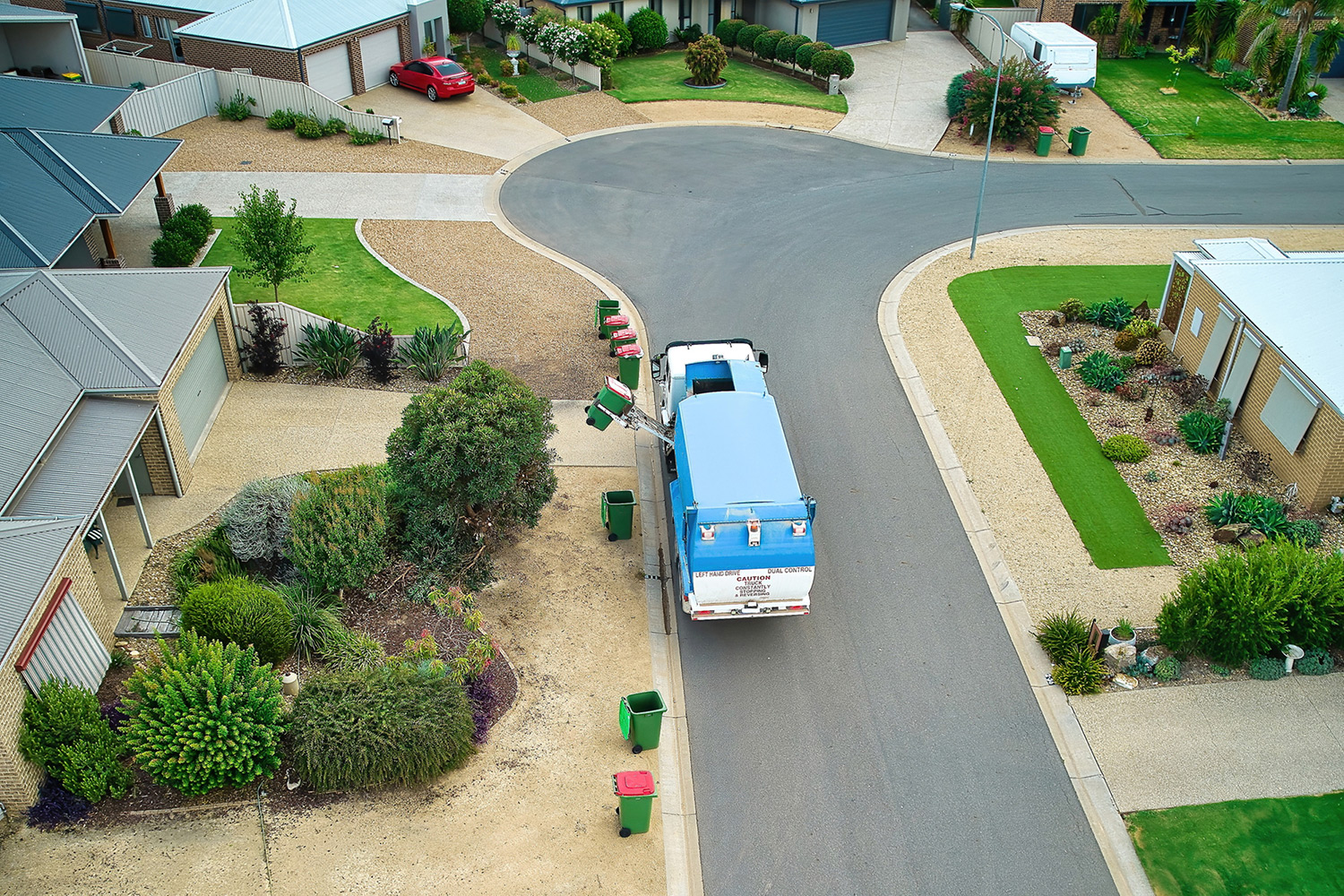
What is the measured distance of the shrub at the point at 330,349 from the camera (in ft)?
73.7

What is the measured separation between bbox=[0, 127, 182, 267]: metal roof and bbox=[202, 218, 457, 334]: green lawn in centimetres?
277

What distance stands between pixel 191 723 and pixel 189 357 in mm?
8791

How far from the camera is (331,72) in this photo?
1476 inches

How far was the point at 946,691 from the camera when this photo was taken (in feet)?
51.9

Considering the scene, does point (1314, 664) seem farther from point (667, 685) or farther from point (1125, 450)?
point (667, 685)

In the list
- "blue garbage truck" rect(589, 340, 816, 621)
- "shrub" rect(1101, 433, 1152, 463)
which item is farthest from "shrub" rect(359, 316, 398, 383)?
"shrub" rect(1101, 433, 1152, 463)

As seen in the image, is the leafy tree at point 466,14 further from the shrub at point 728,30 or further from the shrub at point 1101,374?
the shrub at point 1101,374

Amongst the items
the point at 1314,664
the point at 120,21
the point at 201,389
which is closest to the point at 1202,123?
the point at 1314,664

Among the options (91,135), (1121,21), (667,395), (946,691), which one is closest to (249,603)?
(667,395)

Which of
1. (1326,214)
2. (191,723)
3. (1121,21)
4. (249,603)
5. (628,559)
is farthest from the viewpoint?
(1121,21)

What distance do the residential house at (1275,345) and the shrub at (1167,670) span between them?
5.60 meters

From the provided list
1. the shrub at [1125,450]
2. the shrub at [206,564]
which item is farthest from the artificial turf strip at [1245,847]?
the shrub at [206,564]

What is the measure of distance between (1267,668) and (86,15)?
45.2 m

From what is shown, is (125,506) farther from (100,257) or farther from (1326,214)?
(1326,214)
